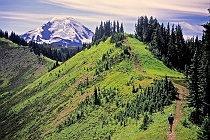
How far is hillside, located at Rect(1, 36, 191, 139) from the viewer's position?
62.8m

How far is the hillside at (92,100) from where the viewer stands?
62.8 meters

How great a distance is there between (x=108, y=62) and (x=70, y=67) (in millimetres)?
36383

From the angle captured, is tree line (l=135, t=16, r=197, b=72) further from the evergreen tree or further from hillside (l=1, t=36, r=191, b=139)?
the evergreen tree

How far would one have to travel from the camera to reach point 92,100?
8219cm

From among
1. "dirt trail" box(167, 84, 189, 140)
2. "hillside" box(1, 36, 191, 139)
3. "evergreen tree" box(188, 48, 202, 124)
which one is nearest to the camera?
"dirt trail" box(167, 84, 189, 140)

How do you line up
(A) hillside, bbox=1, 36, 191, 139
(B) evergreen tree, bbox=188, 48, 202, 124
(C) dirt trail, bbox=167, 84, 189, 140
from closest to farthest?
1. (C) dirt trail, bbox=167, 84, 189, 140
2. (B) evergreen tree, bbox=188, 48, 202, 124
3. (A) hillside, bbox=1, 36, 191, 139

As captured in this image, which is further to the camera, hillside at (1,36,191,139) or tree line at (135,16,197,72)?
tree line at (135,16,197,72)

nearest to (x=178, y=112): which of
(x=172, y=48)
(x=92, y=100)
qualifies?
(x=92, y=100)

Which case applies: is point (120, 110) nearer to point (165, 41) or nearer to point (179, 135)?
point (179, 135)

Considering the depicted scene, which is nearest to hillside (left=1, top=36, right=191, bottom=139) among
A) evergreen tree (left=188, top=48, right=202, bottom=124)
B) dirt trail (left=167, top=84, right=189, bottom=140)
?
dirt trail (left=167, top=84, right=189, bottom=140)

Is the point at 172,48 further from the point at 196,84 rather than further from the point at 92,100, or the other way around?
the point at 196,84

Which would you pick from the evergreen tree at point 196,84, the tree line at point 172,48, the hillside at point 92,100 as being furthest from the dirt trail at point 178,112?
the tree line at point 172,48

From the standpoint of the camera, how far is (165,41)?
132 meters

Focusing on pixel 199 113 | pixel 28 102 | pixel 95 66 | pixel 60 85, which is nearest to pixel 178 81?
pixel 199 113
